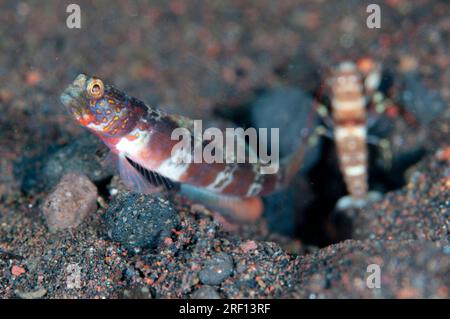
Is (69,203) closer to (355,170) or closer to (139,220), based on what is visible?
(139,220)

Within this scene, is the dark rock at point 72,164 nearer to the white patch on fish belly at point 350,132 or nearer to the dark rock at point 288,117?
the dark rock at point 288,117

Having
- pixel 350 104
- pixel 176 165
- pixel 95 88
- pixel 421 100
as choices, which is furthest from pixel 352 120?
pixel 95 88

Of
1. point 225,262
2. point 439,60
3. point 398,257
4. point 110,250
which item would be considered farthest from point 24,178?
point 439,60

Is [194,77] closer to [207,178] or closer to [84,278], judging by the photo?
[207,178]

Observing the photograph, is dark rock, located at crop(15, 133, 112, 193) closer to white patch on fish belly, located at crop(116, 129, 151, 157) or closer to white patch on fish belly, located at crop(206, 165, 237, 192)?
white patch on fish belly, located at crop(116, 129, 151, 157)

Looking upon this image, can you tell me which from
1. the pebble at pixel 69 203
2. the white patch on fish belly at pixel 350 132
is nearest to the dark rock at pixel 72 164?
the pebble at pixel 69 203
